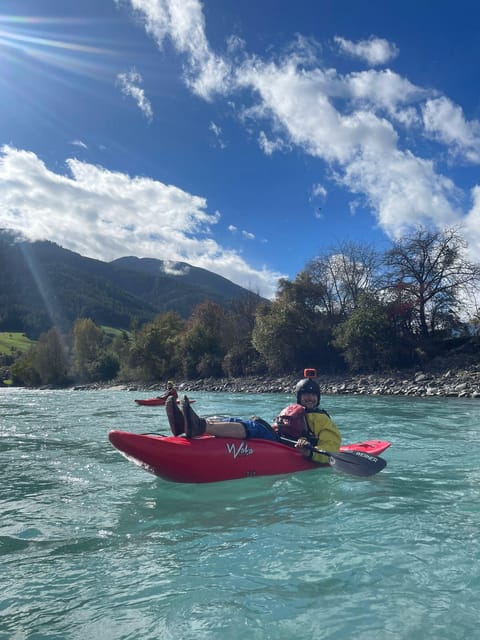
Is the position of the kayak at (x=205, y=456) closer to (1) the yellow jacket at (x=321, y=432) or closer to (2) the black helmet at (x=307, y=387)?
(1) the yellow jacket at (x=321, y=432)

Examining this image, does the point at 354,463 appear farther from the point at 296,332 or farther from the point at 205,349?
the point at 205,349

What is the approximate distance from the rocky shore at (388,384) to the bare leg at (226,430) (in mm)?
16001

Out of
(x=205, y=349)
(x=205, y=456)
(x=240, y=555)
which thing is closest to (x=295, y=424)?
(x=205, y=456)

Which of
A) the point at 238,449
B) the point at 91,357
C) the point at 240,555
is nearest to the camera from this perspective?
the point at 240,555

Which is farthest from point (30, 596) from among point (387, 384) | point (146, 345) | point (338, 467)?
point (146, 345)

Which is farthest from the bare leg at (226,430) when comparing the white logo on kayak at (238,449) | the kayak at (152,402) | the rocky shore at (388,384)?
the rocky shore at (388,384)

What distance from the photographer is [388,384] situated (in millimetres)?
23281

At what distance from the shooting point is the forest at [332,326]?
2831cm

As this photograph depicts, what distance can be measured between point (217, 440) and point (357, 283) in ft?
97.6

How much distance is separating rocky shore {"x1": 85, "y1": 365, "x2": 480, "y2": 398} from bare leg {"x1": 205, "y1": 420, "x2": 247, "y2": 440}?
52.5ft

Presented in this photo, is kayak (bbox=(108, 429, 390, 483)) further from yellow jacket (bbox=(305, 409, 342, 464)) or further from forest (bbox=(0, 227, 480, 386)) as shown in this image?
forest (bbox=(0, 227, 480, 386))

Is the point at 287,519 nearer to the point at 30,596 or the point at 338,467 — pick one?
the point at 338,467

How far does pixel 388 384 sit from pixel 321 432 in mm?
18043

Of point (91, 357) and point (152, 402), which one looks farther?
point (91, 357)
